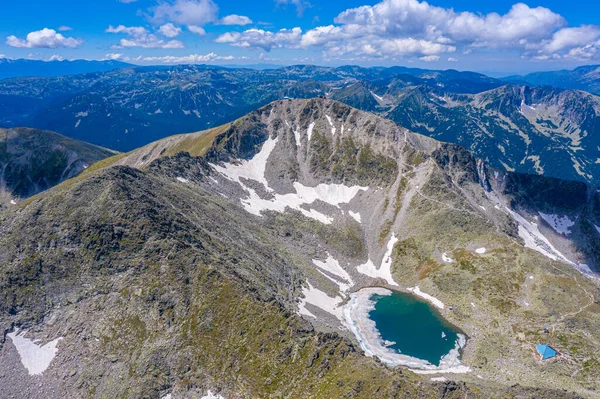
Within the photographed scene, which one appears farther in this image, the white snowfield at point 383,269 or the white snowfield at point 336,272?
the white snowfield at point 383,269

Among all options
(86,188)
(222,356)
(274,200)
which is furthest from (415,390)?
(274,200)

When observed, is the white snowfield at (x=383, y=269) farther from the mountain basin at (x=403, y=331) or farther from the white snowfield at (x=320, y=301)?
the white snowfield at (x=320, y=301)

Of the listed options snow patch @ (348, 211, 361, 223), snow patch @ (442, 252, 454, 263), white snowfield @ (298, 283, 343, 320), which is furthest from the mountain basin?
snow patch @ (348, 211, 361, 223)

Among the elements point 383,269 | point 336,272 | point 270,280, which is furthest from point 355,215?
point 270,280

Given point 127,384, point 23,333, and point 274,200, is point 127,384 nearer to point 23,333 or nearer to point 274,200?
point 23,333

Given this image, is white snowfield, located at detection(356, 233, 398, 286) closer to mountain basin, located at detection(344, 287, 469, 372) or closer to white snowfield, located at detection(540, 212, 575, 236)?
mountain basin, located at detection(344, 287, 469, 372)

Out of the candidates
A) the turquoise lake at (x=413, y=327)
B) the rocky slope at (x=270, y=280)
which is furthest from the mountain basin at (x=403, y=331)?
the rocky slope at (x=270, y=280)
